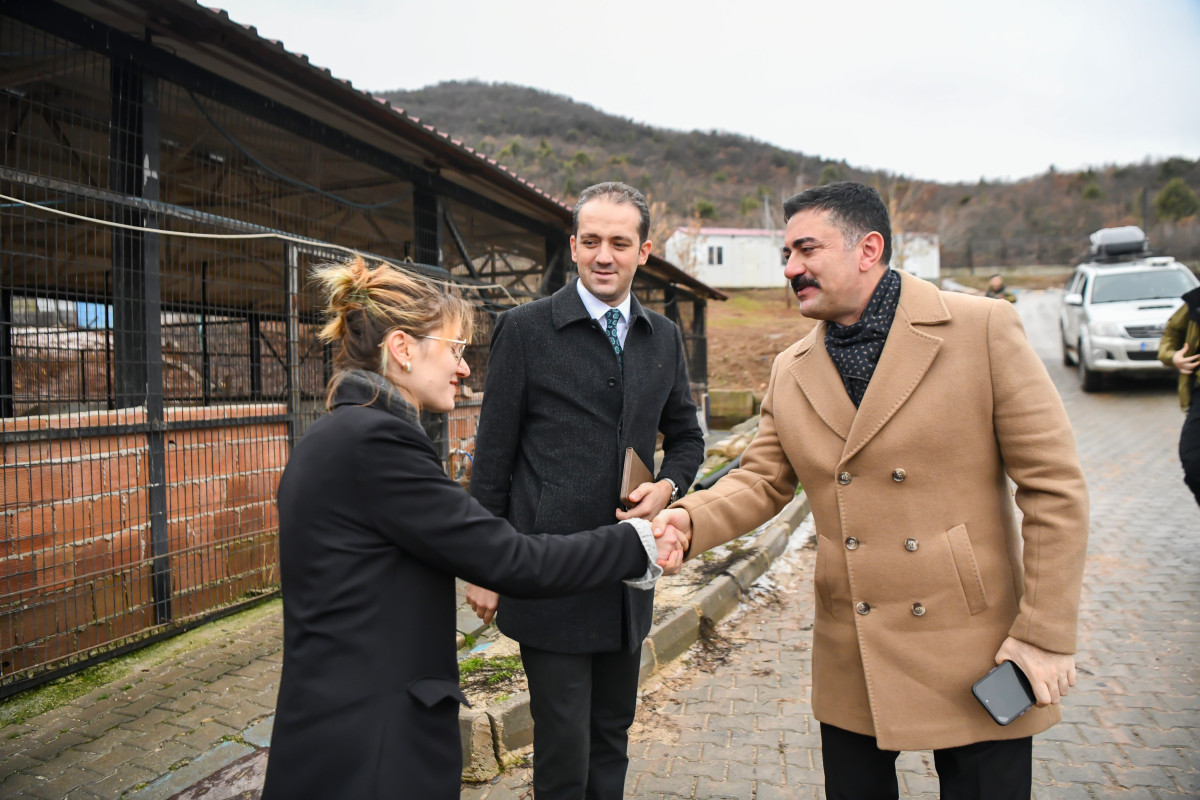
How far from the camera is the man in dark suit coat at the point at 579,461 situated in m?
2.32

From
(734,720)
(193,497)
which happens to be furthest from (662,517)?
(193,497)

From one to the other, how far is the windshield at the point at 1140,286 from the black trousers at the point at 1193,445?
1043cm

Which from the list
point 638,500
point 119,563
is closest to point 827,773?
point 638,500

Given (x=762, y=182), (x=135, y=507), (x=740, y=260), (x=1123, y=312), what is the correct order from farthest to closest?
(x=762, y=182)
(x=740, y=260)
(x=1123, y=312)
(x=135, y=507)

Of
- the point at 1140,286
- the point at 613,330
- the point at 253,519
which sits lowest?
the point at 253,519

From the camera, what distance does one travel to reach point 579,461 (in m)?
2.43

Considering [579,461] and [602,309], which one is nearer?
[579,461]

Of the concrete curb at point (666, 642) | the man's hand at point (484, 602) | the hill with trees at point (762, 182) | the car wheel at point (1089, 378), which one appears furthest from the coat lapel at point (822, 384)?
the hill with trees at point (762, 182)

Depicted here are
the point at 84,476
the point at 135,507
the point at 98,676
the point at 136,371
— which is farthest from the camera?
the point at 136,371

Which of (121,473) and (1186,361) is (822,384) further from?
(121,473)

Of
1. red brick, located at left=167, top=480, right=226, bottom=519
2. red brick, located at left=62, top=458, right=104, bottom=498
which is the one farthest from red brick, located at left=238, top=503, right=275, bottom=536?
red brick, located at left=62, top=458, right=104, bottom=498

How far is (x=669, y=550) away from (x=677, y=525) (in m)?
0.12

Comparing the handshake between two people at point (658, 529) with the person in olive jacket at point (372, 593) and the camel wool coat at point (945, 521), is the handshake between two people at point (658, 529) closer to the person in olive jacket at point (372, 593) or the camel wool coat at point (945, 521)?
the camel wool coat at point (945, 521)

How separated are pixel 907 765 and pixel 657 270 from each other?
10.3 metres
